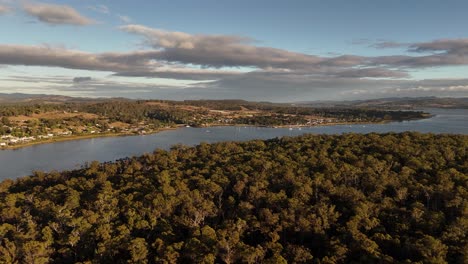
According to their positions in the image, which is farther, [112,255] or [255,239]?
[255,239]

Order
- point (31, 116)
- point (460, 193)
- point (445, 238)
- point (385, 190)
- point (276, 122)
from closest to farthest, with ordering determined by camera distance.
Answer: point (445, 238), point (460, 193), point (385, 190), point (31, 116), point (276, 122)

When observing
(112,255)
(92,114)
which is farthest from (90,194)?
(92,114)

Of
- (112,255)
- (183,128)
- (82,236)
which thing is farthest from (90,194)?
(183,128)

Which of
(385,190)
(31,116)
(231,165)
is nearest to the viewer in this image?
(385,190)

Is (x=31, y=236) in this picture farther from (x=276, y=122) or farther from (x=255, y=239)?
(x=276, y=122)

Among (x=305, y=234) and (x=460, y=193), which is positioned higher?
(x=460, y=193)

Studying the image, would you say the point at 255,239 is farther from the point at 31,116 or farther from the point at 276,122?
the point at 276,122
